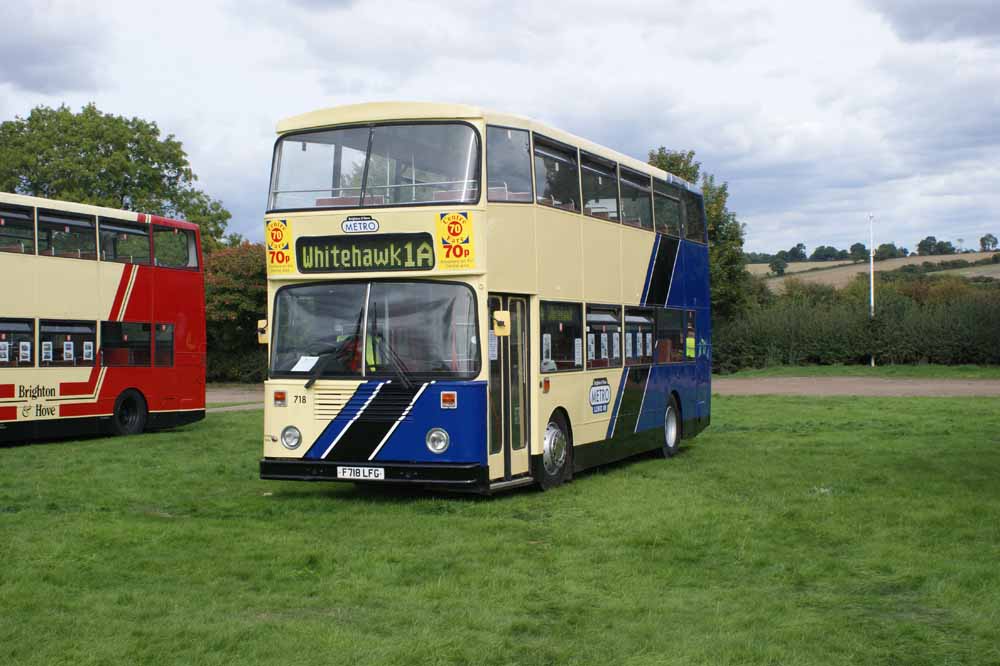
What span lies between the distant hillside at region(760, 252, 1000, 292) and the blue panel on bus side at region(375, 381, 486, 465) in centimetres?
8782

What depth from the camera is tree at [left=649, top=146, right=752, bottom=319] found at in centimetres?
5128

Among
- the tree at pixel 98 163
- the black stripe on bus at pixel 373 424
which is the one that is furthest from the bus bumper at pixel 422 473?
the tree at pixel 98 163

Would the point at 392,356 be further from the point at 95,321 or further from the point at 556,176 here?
the point at 95,321

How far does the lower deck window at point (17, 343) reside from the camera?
70.3ft

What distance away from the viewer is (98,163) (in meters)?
58.3

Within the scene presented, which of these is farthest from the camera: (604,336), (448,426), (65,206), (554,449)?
(65,206)

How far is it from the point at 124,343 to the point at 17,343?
283 centimetres

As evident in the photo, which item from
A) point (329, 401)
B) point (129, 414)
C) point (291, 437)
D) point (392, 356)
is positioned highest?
point (392, 356)

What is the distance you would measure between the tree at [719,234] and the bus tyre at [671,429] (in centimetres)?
3115

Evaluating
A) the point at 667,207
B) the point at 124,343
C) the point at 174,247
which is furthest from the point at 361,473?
the point at 174,247

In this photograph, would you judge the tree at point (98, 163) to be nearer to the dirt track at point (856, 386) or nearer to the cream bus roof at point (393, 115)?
the dirt track at point (856, 386)

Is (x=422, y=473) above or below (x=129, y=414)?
below

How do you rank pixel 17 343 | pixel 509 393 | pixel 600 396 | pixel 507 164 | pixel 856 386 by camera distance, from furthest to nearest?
Result: pixel 856 386 → pixel 17 343 → pixel 600 396 → pixel 509 393 → pixel 507 164

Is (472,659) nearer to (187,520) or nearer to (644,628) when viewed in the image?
(644,628)
